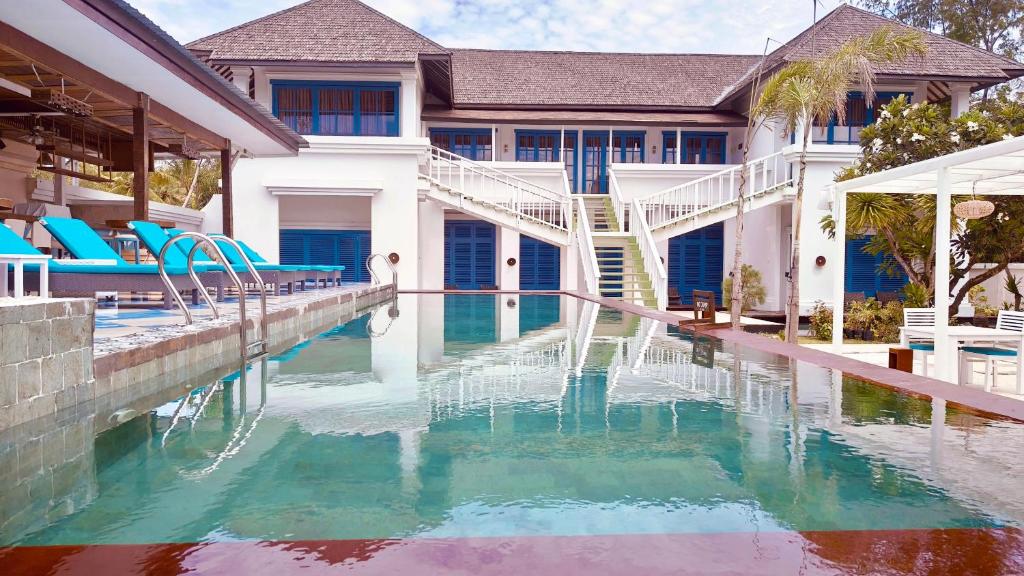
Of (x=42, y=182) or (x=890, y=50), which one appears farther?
(x=42, y=182)

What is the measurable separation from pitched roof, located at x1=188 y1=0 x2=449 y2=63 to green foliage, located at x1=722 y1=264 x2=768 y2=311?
31.2 ft

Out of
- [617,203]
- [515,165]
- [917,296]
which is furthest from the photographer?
[515,165]

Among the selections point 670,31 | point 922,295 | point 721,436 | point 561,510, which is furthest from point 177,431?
point 670,31

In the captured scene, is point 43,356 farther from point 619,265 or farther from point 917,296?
point 619,265

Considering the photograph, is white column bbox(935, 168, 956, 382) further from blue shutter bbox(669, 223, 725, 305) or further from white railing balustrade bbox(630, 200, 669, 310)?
blue shutter bbox(669, 223, 725, 305)

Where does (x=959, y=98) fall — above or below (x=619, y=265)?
above

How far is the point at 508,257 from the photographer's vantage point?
68.2ft

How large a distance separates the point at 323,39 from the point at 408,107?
107 inches

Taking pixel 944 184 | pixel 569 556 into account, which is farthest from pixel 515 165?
pixel 569 556

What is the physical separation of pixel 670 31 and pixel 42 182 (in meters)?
41.5

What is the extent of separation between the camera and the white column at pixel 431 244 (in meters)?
20.9

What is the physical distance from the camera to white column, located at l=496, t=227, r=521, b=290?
20.6m

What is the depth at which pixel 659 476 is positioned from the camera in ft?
10.7

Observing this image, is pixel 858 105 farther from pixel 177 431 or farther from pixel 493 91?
pixel 177 431
